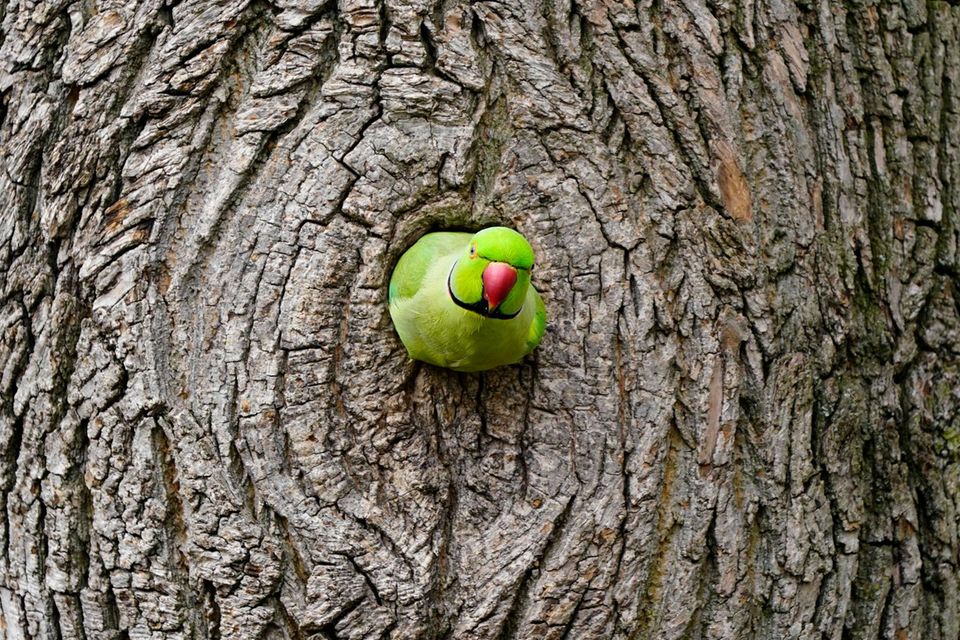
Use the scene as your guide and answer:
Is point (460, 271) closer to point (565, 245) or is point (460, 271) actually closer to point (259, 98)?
point (565, 245)

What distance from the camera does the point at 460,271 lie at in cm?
232

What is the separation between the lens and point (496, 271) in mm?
2182

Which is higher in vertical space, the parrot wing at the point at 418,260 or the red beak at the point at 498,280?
the parrot wing at the point at 418,260

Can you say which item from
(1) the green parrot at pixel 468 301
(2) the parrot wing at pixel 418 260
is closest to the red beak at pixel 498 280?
(1) the green parrot at pixel 468 301

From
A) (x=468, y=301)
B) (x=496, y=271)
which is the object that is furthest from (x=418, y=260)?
(x=496, y=271)

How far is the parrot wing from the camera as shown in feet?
7.88

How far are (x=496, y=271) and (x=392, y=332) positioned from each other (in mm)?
441

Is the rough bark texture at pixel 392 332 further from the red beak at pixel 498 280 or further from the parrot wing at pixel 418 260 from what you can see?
the red beak at pixel 498 280

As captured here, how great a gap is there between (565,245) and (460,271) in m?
0.35

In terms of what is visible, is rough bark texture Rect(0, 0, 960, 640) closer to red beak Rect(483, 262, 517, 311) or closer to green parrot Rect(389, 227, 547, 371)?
green parrot Rect(389, 227, 547, 371)

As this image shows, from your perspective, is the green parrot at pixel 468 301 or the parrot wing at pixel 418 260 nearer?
the green parrot at pixel 468 301

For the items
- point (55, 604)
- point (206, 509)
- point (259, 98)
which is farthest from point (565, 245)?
point (55, 604)

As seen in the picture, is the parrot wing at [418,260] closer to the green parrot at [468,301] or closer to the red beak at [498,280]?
the green parrot at [468,301]

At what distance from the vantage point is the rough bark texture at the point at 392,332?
7.89 ft
